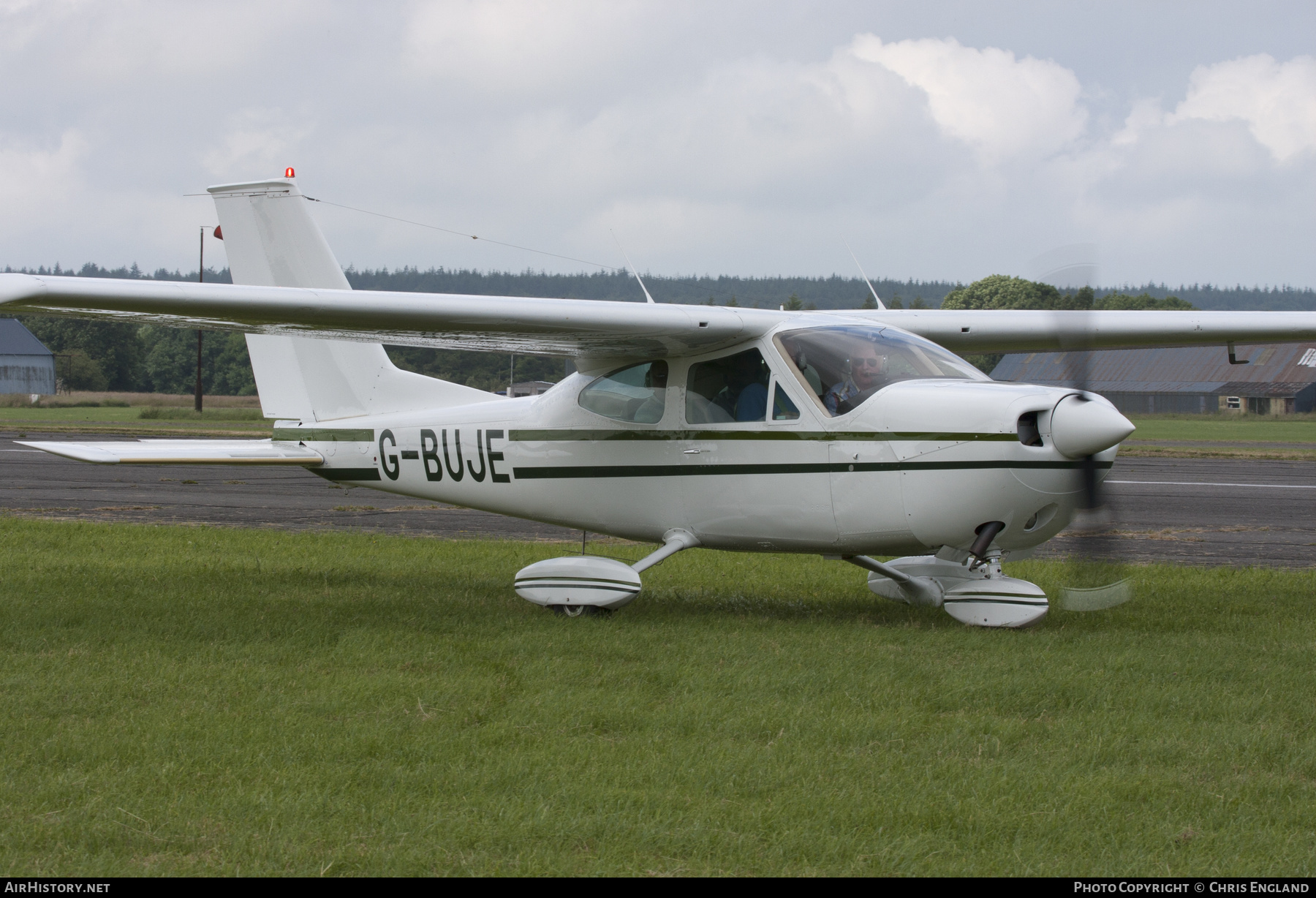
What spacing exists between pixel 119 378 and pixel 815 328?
104m

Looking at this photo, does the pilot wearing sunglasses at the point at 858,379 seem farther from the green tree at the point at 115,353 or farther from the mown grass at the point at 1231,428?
the green tree at the point at 115,353

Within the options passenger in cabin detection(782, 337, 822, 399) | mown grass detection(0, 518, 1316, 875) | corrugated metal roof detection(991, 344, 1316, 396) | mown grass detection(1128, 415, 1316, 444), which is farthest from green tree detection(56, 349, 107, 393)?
passenger in cabin detection(782, 337, 822, 399)

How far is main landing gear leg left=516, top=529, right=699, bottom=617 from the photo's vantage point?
8.22 metres

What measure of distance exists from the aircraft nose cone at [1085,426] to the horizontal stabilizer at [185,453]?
6.13m

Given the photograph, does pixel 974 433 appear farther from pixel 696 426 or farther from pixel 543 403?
pixel 543 403

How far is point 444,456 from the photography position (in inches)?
383

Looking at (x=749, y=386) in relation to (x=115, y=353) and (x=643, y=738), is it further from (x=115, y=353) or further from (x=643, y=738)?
(x=115, y=353)

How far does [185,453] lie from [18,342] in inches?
4354

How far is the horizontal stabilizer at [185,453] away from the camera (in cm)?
908

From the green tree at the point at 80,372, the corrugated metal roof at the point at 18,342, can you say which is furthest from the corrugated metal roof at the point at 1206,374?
the corrugated metal roof at the point at 18,342

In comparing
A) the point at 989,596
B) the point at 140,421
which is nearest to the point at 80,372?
the point at 140,421

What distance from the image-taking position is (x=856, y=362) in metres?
7.96
